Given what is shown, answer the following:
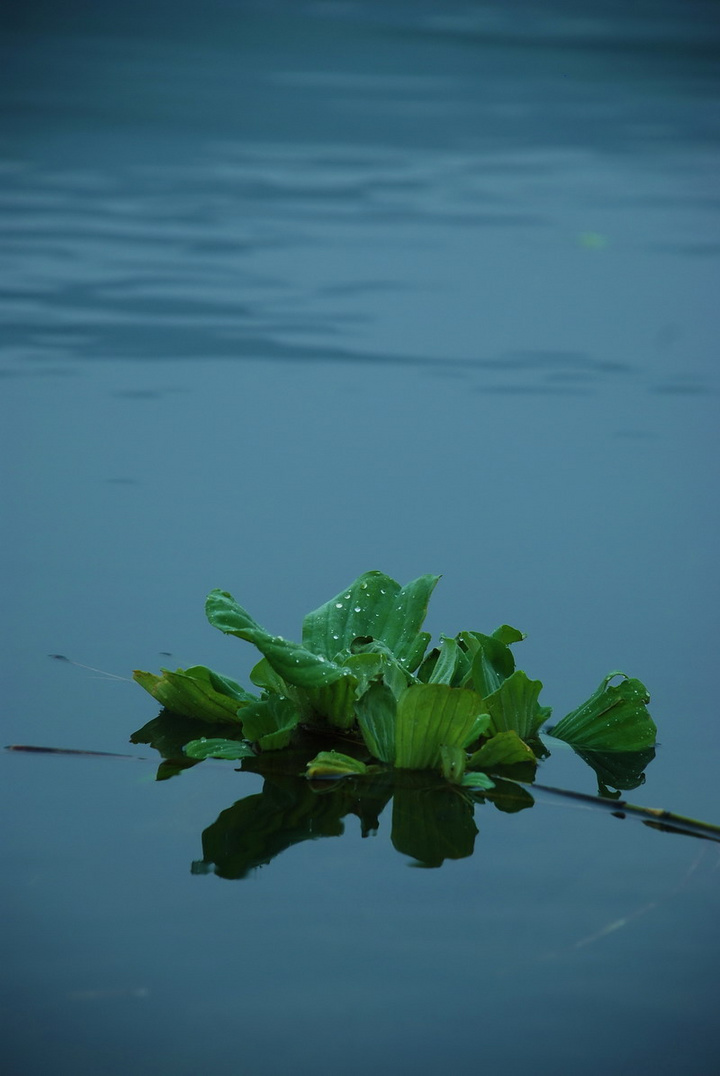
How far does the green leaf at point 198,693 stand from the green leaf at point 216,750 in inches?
2.6

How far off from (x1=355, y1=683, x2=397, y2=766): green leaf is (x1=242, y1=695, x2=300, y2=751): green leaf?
0.24 ft

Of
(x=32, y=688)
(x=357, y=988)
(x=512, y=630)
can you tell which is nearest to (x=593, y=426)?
(x=512, y=630)

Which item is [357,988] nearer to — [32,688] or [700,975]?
[700,975]

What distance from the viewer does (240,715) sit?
1156 mm

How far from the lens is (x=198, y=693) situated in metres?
1.21

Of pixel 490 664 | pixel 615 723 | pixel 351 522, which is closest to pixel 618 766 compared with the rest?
pixel 615 723

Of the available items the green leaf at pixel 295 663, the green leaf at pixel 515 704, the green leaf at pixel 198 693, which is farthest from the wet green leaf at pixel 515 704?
the green leaf at pixel 198 693

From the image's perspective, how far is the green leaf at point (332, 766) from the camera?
1.07m

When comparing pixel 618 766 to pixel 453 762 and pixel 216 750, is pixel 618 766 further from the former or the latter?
pixel 216 750

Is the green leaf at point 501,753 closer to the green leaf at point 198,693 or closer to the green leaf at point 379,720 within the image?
the green leaf at point 379,720

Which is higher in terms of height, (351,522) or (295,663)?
(295,663)

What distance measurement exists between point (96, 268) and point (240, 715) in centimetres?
289

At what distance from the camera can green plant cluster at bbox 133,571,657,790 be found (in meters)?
1.08

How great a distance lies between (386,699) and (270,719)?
130 millimetres
